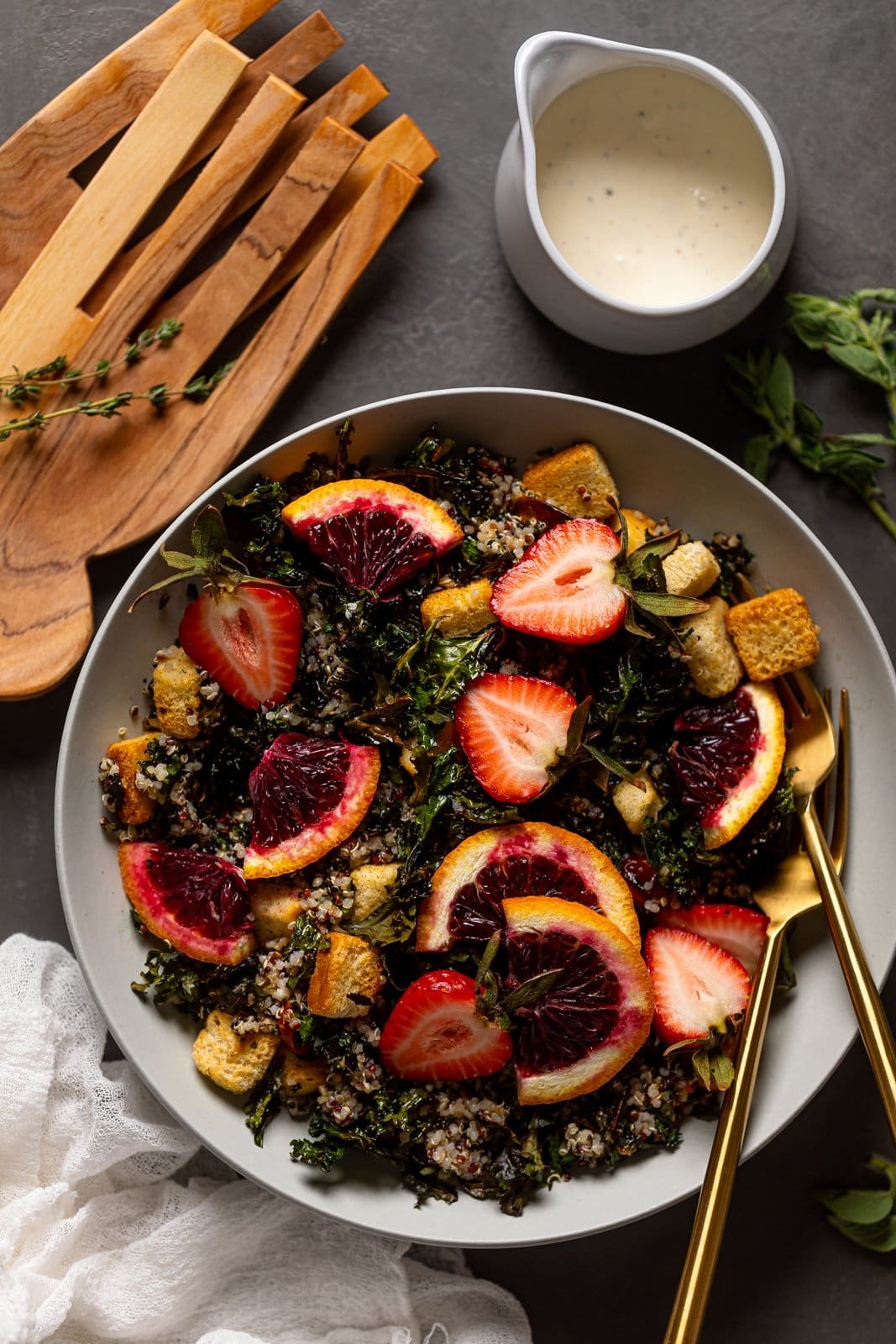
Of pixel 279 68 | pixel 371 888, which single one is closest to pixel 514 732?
pixel 371 888

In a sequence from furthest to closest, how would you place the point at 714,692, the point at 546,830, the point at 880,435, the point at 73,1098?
1. the point at 880,435
2. the point at 73,1098
3. the point at 714,692
4. the point at 546,830

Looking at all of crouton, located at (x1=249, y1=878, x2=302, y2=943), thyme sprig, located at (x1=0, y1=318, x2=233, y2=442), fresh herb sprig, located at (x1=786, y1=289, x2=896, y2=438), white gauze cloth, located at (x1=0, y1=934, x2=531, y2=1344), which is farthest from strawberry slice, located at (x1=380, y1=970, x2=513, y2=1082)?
fresh herb sprig, located at (x1=786, y1=289, x2=896, y2=438)

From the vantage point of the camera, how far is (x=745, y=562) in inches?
76.5

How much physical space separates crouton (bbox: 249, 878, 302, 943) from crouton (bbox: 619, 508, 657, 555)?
79cm

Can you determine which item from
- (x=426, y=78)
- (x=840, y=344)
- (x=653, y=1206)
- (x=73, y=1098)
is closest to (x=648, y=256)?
(x=840, y=344)

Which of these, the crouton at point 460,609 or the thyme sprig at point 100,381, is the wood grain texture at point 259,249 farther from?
the crouton at point 460,609

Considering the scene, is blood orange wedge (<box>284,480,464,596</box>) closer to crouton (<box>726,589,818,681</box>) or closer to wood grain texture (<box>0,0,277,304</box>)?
crouton (<box>726,589,818,681</box>)

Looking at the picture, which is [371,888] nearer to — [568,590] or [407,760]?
[407,760]

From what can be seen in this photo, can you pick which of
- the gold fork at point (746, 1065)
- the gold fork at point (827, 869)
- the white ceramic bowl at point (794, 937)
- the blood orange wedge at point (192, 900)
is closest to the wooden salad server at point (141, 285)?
the white ceramic bowl at point (794, 937)

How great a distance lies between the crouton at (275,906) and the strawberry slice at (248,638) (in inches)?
11.5

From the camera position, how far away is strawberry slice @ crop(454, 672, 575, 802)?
1755mm

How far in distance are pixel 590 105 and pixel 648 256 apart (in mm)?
276

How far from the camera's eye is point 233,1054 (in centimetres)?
180

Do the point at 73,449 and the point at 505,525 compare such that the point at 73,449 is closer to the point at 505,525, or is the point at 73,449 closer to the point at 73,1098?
the point at 505,525
